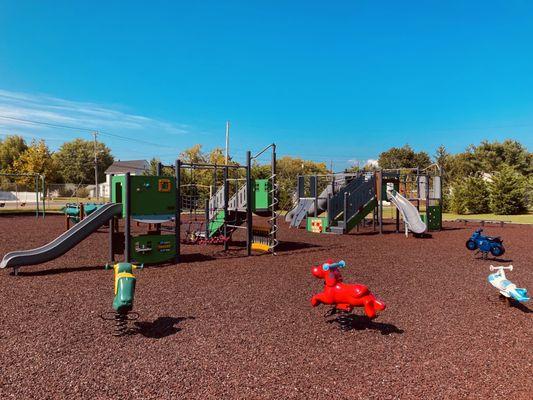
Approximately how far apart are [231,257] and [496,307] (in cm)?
639

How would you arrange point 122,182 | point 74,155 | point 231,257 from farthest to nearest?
point 74,155, point 231,257, point 122,182

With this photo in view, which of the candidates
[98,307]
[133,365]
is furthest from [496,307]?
[98,307]

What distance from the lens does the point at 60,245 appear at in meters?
9.00

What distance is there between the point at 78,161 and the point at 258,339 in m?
86.0

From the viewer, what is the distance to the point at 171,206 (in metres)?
9.98

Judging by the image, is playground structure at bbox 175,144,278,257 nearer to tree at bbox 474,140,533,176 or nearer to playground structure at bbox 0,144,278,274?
playground structure at bbox 0,144,278,274

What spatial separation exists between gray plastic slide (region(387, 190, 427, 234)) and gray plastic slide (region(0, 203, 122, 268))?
10.7 meters

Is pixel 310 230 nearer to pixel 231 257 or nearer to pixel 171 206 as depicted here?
pixel 231 257

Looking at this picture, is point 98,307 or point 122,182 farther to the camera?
point 122,182

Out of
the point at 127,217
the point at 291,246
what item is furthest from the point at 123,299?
the point at 291,246

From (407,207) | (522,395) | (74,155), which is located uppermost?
(74,155)

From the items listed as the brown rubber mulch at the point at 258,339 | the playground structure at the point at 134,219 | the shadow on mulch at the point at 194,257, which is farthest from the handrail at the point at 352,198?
the brown rubber mulch at the point at 258,339

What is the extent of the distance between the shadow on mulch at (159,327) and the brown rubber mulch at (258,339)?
23mm

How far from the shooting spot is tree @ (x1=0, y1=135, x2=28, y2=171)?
67625 millimetres
